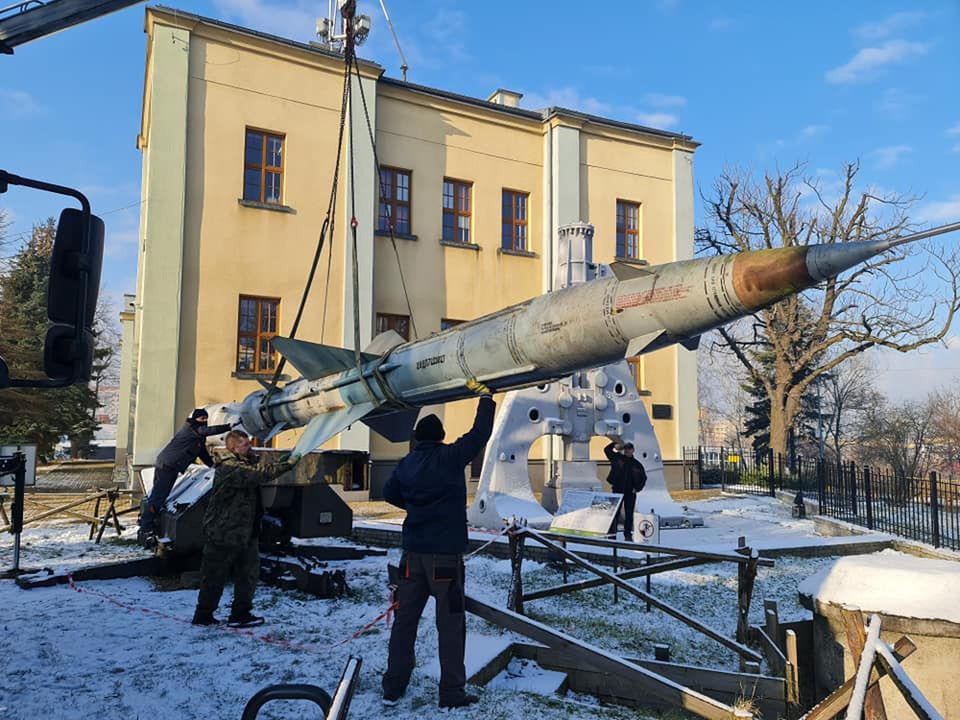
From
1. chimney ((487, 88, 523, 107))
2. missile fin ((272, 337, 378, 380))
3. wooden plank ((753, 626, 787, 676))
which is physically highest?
chimney ((487, 88, 523, 107))

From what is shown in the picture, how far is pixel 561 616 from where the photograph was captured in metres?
7.10

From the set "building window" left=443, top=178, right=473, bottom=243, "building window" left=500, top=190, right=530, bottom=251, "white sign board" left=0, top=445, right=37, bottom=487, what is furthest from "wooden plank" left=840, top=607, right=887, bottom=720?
"building window" left=500, top=190, right=530, bottom=251

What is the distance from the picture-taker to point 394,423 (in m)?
8.04

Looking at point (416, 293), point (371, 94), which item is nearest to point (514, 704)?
point (416, 293)

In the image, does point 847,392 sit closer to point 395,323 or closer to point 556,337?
point 395,323

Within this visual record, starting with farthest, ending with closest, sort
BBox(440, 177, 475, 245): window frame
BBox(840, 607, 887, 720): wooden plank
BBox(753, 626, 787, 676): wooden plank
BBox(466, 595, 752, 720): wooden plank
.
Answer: BBox(440, 177, 475, 245): window frame → BBox(753, 626, 787, 676): wooden plank → BBox(466, 595, 752, 720): wooden plank → BBox(840, 607, 887, 720): wooden plank

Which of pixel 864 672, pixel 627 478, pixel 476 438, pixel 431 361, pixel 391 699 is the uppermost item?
pixel 431 361

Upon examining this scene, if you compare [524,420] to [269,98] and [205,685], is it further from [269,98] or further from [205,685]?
[269,98]

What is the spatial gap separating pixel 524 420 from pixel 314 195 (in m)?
8.34

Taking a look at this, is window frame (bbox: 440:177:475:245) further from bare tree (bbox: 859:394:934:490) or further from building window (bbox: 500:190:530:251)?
bare tree (bbox: 859:394:934:490)

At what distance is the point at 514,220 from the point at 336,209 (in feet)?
17.9

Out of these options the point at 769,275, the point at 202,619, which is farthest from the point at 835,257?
the point at 202,619

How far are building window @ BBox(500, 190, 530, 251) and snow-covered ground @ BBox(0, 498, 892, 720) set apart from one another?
1211 cm

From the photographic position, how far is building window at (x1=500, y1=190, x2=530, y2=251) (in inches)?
784
